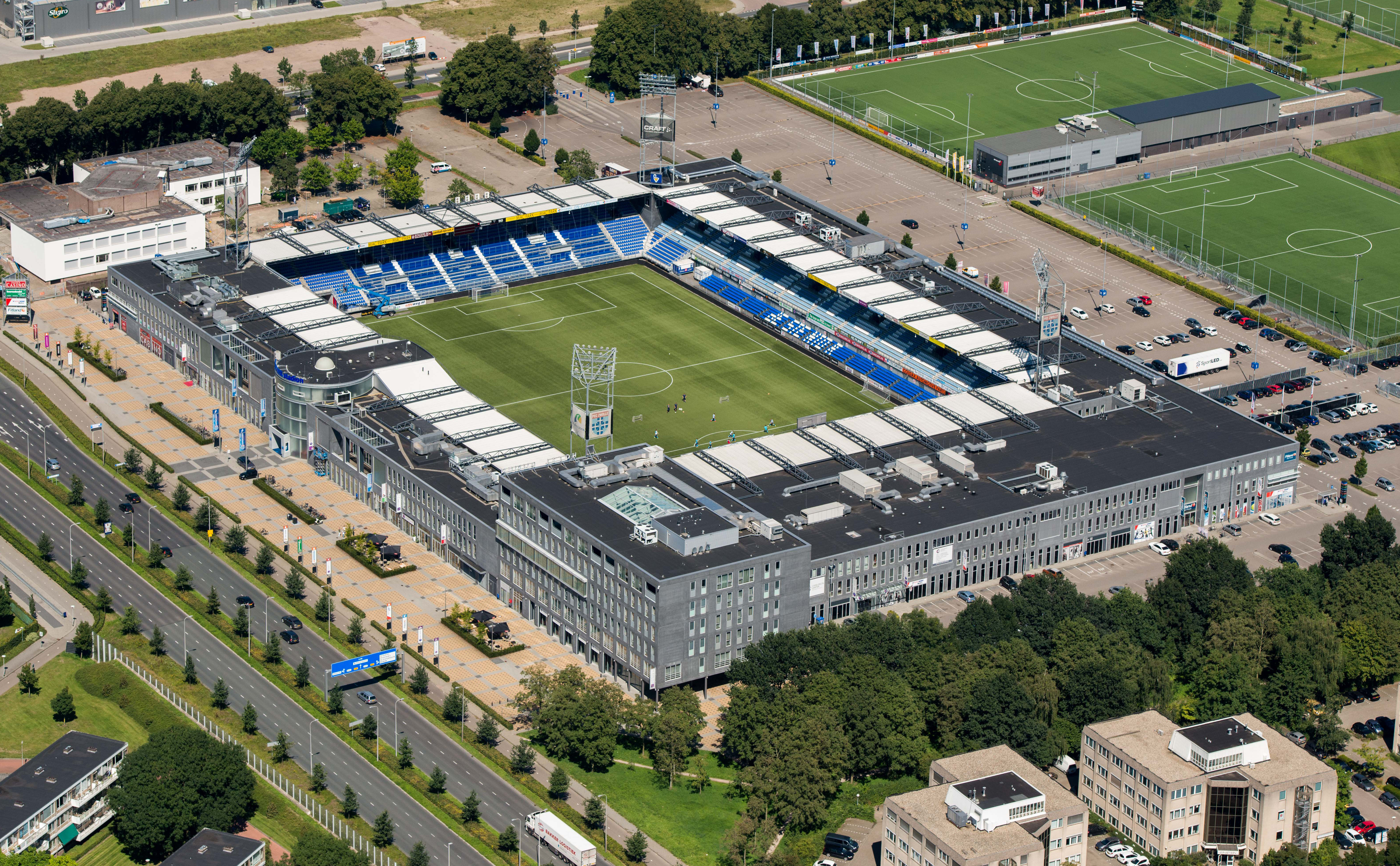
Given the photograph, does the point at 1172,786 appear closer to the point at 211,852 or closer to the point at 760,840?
the point at 760,840

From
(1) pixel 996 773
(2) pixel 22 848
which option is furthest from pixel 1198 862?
(2) pixel 22 848

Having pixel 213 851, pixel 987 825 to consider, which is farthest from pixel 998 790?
pixel 213 851

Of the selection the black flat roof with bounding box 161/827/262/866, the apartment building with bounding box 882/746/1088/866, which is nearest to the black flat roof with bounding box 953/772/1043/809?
the apartment building with bounding box 882/746/1088/866

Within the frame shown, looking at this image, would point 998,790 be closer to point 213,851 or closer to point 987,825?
point 987,825

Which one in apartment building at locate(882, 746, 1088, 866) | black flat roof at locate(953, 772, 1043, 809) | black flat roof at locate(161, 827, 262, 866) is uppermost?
black flat roof at locate(953, 772, 1043, 809)

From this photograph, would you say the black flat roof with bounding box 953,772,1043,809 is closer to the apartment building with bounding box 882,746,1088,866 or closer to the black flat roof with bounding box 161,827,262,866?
the apartment building with bounding box 882,746,1088,866

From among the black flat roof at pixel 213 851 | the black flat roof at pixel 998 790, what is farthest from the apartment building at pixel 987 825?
the black flat roof at pixel 213 851
